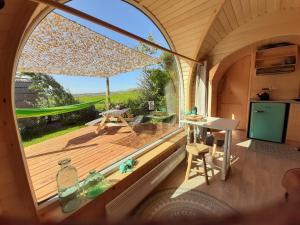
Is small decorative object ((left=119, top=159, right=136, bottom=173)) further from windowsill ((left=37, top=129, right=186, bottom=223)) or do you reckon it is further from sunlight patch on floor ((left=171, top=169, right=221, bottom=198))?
sunlight patch on floor ((left=171, top=169, right=221, bottom=198))

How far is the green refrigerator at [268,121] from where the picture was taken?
326 centimetres

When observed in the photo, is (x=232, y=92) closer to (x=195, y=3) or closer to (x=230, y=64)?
(x=230, y=64)

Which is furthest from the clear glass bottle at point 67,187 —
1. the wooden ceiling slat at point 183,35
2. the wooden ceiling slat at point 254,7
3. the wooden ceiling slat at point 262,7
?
the wooden ceiling slat at point 262,7

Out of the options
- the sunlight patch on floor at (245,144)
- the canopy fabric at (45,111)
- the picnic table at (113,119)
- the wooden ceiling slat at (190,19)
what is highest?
the wooden ceiling slat at (190,19)

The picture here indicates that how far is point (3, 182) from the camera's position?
2.81 ft

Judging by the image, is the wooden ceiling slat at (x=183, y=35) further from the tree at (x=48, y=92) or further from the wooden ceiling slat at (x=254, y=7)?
the tree at (x=48, y=92)

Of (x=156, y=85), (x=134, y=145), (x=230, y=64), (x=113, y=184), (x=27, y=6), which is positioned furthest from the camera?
(x=230, y=64)

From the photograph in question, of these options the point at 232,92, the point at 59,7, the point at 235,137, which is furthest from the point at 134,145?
the point at 232,92

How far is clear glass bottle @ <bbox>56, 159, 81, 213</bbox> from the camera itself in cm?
121

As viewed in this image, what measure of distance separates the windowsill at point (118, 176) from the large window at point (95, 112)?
0.12 meters

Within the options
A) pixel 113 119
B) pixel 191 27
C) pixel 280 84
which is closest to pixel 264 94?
pixel 280 84

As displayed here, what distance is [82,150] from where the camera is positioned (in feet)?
7.87

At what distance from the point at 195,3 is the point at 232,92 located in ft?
9.89

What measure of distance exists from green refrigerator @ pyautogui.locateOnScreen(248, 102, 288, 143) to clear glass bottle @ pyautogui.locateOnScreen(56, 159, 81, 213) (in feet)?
12.4
